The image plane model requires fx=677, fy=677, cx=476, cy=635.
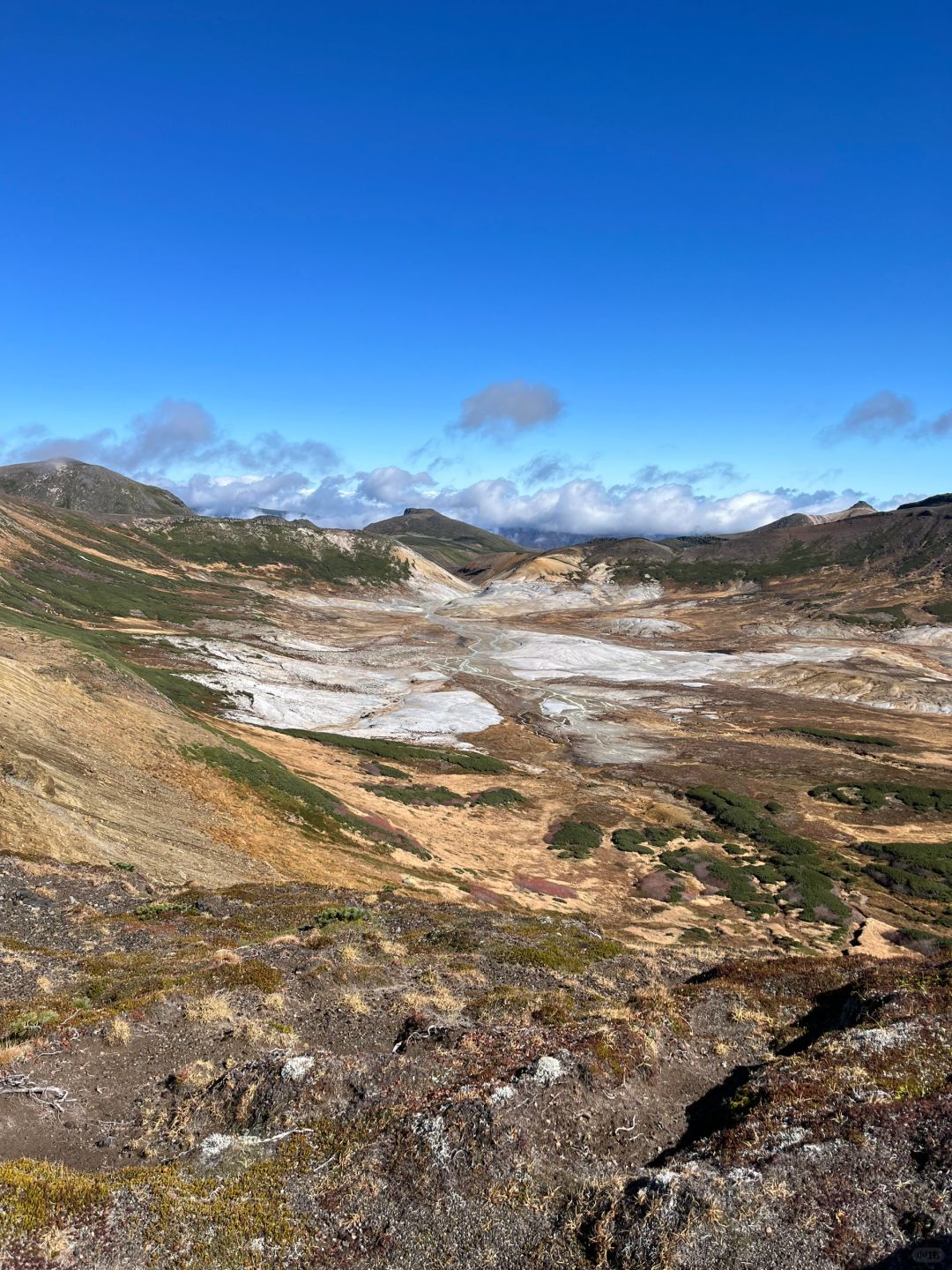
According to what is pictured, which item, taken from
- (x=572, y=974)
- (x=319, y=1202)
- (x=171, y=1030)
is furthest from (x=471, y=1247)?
(x=572, y=974)

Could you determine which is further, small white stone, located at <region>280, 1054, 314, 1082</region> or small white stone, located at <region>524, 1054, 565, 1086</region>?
small white stone, located at <region>280, 1054, 314, 1082</region>

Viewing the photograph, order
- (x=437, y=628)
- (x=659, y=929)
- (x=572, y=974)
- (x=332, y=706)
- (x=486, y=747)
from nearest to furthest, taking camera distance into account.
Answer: (x=572, y=974)
(x=659, y=929)
(x=486, y=747)
(x=332, y=706)
(x=437, y=628)

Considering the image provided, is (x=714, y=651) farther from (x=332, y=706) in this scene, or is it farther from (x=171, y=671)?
(x=171, y=671)

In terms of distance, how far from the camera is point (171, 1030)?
13.7m

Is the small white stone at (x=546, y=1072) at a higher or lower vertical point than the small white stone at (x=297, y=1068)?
higher

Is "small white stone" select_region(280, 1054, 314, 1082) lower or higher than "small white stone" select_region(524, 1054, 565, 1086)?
lower

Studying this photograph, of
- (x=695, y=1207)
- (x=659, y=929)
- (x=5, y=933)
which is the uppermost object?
(x=695, y=1207)

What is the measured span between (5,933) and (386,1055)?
1284 cm

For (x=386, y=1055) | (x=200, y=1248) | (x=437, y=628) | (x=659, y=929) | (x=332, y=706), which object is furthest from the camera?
(x=437, y=628)

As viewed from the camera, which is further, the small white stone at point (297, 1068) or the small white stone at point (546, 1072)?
the small white stone at point (297, 1068)

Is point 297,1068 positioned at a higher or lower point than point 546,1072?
lower

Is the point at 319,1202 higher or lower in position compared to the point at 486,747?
higher

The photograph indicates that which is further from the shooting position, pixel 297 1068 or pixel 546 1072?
pixel 297 1068

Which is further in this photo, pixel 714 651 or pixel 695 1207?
pixel 714 651
